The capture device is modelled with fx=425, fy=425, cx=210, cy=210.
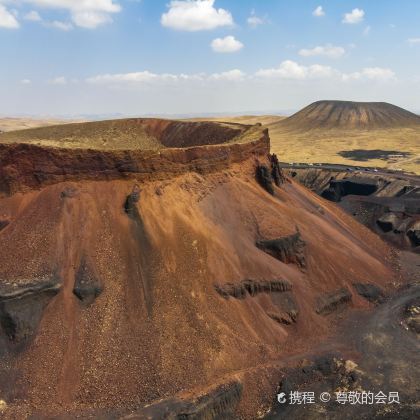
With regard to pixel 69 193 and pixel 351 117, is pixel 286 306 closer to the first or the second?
pixel 69 193

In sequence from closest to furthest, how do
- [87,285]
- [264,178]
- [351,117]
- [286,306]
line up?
[87,285]
[286,306]
[264,178]
[351,117]

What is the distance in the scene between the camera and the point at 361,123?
172 meters

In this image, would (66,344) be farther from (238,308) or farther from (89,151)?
(89,151)

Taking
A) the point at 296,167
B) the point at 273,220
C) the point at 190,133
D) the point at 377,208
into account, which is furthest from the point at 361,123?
the point at 273,220

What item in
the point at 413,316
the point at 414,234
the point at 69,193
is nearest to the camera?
the point at 69,193

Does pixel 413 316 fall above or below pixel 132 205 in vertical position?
below

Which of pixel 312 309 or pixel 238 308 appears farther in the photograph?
pixel 312 309

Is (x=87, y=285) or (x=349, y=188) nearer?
(x=87, y=285)

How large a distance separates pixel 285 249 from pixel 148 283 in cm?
1355

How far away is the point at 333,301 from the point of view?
123ft

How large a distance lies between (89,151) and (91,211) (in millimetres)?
4906

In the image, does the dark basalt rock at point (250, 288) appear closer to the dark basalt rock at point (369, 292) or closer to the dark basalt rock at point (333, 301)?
the dark basalt rock at point (333, 301)
